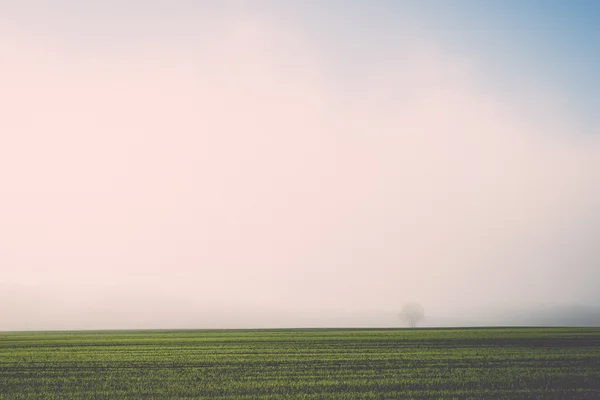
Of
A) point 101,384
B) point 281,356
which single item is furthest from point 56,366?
point 281,356

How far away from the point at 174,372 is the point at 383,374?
10974mm

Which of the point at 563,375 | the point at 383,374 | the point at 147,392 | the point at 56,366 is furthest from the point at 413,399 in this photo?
the point at 56,366

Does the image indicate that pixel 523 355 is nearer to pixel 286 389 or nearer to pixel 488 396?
pixel 488 396

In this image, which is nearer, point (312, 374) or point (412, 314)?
point (312, 374)

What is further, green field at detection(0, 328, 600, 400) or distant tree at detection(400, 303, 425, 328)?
distant tree at detection(400, 303, 425, 328)

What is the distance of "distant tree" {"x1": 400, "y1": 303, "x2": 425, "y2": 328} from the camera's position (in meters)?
153

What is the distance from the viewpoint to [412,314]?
154 m

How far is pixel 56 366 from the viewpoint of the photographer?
24734 millimetres

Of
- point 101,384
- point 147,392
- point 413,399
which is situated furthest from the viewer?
point 101,384

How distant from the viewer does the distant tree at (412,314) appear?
152625 millimetres

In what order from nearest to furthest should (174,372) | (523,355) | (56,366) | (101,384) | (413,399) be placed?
(413,399)
(101,384)
(174,372)
(56,366)
(523,355)

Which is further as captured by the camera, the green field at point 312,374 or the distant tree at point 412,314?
the distant tree at point 412,314

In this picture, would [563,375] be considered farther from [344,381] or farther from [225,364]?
[225,364]

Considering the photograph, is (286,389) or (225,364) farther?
(225,364)
